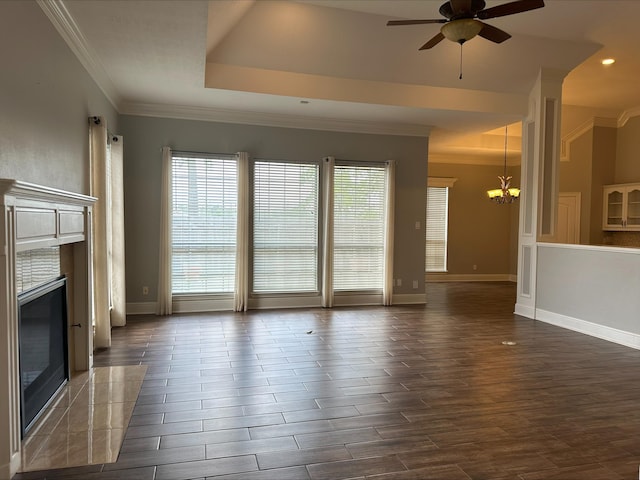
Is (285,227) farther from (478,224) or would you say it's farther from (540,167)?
(478,224)

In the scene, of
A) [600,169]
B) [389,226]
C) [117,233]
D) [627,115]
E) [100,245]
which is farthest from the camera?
[600,169]

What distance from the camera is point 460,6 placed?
3.22m

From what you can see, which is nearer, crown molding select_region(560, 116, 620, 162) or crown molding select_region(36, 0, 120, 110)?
crown molding select_region(36, 0, 120, 110)

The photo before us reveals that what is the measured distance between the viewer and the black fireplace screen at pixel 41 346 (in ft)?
8.94

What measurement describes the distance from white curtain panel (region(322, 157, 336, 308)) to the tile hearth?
11.3 feet

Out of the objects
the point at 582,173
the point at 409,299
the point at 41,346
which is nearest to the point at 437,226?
the point at 582,173

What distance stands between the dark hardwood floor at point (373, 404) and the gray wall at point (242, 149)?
1241mm

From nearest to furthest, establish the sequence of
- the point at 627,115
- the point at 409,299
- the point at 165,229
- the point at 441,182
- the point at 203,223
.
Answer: the point at 165,229, the point at 203,223, the point at 409,299, the point at 627,115, the point at 441,182

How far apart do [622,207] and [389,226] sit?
479cm

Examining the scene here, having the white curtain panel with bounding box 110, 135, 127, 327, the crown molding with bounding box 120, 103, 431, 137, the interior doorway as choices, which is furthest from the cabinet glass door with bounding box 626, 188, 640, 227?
the white curtain panel with bounding box 110, 135, 127, 327

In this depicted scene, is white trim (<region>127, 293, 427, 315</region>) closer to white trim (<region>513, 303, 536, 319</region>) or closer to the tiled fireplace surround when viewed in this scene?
white trim (<region>513, 303, 536, 319</region>)

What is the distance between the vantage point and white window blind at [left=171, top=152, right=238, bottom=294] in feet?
20.7

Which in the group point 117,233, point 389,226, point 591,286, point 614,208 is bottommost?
point 591,286

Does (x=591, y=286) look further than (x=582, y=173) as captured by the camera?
No
